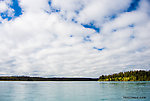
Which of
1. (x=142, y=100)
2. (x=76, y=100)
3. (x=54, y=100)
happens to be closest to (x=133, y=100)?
(x=142, y=100)

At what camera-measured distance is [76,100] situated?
33.6 metres

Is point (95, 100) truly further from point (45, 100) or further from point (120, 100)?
point (45, 100)

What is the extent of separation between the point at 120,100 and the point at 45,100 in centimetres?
1684

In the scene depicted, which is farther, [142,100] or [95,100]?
[95,100]

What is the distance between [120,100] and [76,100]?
9632 millimetres

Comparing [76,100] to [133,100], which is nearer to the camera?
[133,100]

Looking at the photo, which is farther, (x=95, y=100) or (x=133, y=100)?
(x=95, y=100)

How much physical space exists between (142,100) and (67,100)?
1600 cm

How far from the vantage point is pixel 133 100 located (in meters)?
30.9

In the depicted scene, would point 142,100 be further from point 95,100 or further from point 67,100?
point 67,100

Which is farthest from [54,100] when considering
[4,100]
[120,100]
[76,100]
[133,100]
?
[133,100]

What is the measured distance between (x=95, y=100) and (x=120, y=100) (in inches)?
212

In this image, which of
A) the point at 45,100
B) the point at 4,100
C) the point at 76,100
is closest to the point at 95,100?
the point at 76,100

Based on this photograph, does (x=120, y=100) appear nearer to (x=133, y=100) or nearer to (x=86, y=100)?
(x=133, y=100)
